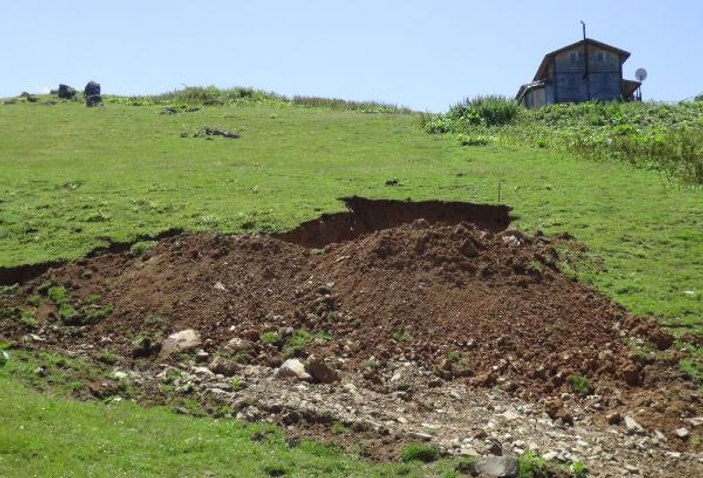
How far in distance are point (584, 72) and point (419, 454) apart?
53080 millimetres

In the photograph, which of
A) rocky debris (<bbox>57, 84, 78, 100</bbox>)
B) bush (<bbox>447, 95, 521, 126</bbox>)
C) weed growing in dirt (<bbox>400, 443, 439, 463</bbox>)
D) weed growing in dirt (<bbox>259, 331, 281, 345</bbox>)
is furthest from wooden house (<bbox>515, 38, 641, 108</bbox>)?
weed growing in dirt (<bbox>400, 443, 439, 463</bbox>)

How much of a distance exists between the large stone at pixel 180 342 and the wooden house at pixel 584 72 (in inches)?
1914

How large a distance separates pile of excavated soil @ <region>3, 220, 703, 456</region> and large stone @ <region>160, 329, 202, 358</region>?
0.21 m

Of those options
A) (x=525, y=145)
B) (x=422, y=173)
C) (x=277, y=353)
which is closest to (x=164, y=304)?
(x=277, y=353)

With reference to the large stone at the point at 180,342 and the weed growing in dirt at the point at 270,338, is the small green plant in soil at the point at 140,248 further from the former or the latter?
the weed growing in dirt at the point at 270,338

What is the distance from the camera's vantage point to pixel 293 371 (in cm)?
1605

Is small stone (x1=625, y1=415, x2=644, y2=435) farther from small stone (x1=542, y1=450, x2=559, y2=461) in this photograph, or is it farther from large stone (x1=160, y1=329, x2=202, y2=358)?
large stone (x1=160, y1=329, x2=202, y2=358)

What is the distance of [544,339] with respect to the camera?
17109 millimetres

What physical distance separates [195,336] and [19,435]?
548 centimetres

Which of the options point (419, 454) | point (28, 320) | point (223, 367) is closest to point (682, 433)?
point (419, 454)

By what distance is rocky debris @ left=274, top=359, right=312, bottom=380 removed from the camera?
15969mm

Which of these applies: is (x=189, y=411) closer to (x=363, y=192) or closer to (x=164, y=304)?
(x=164, y=304)

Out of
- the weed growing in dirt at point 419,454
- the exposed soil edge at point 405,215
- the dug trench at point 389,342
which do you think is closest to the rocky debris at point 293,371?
the dug trench at point 389,342

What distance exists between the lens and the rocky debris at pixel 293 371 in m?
16.0
